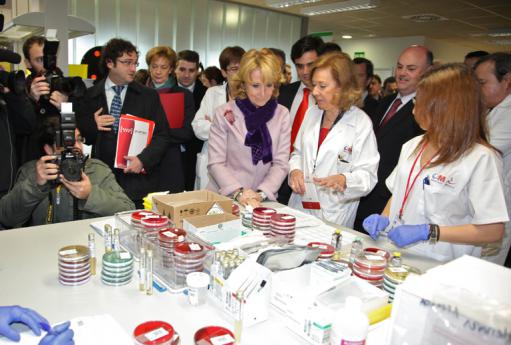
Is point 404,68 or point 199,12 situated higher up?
point 199,12

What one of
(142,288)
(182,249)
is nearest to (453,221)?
(182,249)

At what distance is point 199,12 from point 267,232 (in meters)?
6.38

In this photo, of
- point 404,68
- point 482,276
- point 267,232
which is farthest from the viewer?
point 404,68

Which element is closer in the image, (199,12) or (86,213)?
(86,213)

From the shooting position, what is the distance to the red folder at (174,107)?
10.7ft

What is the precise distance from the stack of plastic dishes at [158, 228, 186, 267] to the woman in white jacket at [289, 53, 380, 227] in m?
0.91

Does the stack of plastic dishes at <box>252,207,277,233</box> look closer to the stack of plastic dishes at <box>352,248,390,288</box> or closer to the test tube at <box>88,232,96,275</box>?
the stack of plastic dishes at <box>352,248,390,288</box>

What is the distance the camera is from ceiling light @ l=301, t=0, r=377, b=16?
6633 millimetres

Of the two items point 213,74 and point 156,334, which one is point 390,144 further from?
point 213,74

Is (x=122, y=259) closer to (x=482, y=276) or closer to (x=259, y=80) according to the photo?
(x=482, y=276)

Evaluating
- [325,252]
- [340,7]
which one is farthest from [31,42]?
[340,7]

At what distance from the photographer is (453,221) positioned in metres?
1.66

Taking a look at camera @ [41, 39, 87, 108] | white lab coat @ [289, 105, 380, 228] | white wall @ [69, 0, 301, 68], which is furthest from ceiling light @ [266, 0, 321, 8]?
camera @ [41, 39, 87, 108]

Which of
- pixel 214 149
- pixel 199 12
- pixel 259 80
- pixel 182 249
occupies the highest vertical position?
pixel 199 12
